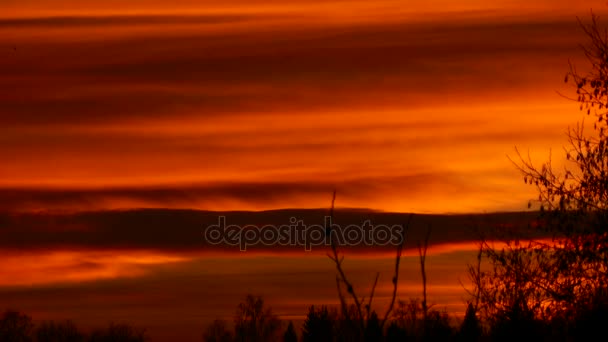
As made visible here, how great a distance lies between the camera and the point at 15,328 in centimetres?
8644

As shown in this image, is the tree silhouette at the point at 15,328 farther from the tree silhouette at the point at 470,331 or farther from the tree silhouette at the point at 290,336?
the tree silhouette at the point at 470,331

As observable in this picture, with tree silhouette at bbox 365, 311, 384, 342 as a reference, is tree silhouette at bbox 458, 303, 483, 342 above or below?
above

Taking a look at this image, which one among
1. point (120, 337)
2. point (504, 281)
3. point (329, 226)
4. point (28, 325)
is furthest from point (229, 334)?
point (329, 226)

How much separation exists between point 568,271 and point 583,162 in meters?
1.92

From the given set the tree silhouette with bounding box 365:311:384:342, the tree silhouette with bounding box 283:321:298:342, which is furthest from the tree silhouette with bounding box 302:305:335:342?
the tree silhouette with bounding box 365:311:384:342

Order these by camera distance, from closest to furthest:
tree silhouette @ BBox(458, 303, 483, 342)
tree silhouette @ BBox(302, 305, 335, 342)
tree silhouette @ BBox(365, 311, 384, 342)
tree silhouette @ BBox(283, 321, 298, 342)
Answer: tree silhouette @ BBox(365, 311, 384, 342) → tree silhouette @ BBox(458, 303, 483, 342) → tree silhouette @ BBox(302, 305, 335, 342) → tree silhouette @ BBox(283, 321, 298, 342)

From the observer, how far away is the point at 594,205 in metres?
21.3

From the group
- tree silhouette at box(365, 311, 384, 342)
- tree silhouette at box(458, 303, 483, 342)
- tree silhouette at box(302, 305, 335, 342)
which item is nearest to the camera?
tree silhouette at box(365, 311, 384, 342)

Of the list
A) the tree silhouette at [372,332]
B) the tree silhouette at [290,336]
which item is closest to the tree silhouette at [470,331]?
the tree silhouette at [372,332]

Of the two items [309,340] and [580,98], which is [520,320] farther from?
[309,340]


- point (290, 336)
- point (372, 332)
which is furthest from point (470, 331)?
point (290, 336)

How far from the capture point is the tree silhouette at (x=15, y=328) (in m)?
83.8

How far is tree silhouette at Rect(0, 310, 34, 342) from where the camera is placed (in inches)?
3297

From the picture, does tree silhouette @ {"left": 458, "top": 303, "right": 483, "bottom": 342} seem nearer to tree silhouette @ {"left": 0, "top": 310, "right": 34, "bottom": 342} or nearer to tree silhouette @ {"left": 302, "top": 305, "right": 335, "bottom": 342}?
tree silhouette @ {"left": 302, "top": 305, "right": 335, "bottom": 342}
